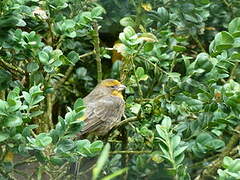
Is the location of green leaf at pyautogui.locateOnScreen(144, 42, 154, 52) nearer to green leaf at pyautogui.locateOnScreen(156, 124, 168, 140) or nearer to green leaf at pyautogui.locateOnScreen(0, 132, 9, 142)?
green leaf at pyautogui.locateOnScreen(156, 124, 168, 140)

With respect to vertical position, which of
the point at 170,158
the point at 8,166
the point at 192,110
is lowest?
the point at 8,166

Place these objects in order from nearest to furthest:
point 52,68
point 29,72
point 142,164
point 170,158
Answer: point 170,158, point 52,68, point 29,72, point 142,164

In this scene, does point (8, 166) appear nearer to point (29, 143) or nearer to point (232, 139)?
point (29, 143)

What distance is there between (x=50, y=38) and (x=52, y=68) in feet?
1.99

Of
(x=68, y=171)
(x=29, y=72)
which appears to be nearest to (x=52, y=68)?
(x=29, y=72)

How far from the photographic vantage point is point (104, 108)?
3836 mm

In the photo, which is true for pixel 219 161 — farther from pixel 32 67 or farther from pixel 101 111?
pixel 32 67

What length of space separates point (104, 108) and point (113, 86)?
0.17m

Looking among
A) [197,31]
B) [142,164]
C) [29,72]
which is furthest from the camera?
[197,31]

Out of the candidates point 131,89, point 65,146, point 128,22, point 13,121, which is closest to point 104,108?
point 131,89

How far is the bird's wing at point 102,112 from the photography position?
11.7ft

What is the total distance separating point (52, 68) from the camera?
2.76 metres

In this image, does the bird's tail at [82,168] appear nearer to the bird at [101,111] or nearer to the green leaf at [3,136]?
the bird at [101,111]

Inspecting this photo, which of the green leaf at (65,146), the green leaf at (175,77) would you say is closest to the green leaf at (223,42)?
the green leaf at (175,77)
